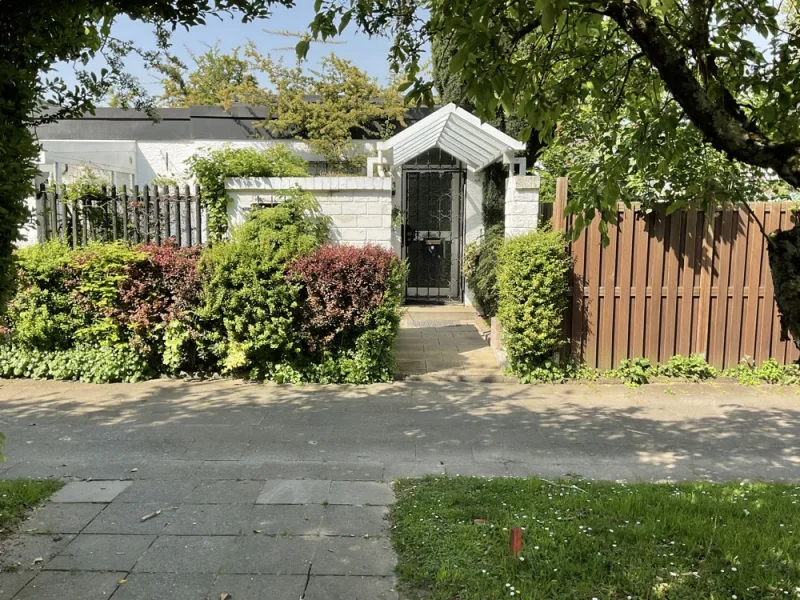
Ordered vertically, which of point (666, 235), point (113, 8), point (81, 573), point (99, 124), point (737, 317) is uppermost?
point (99, 124)

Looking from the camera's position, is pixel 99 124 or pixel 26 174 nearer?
pixel 26 174

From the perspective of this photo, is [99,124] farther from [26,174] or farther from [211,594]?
[211,594]

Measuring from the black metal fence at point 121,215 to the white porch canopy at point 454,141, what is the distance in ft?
9.50

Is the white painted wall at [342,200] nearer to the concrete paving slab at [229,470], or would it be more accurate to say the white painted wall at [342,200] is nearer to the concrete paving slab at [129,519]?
the concrete paving slab at [229,470]

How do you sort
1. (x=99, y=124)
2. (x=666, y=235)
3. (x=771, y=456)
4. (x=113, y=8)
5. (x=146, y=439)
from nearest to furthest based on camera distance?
(x=113, y=8) → (x=771, y=456) → (x=146, y=439) → (x=666, y=235) → (x=99, y=124)

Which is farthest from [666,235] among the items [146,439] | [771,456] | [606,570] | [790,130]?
[146,439]

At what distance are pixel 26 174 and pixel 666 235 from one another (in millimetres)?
6674

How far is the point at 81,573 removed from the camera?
3322mm

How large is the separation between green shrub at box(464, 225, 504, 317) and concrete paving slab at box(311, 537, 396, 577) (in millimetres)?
5610

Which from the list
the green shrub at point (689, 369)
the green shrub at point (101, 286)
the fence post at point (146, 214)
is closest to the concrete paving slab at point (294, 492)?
the green shrub at point (101, 286)

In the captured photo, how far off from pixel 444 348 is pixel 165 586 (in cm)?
588

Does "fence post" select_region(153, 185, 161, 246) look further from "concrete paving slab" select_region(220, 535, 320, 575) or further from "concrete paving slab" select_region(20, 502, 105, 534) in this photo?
"concrete paving slab" select_region(220, 535, 320, 575)

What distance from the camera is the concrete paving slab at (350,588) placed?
309cm

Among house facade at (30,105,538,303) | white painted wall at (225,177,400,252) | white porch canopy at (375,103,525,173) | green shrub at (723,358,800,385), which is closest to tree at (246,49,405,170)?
house facade at (30,105,538,303)
